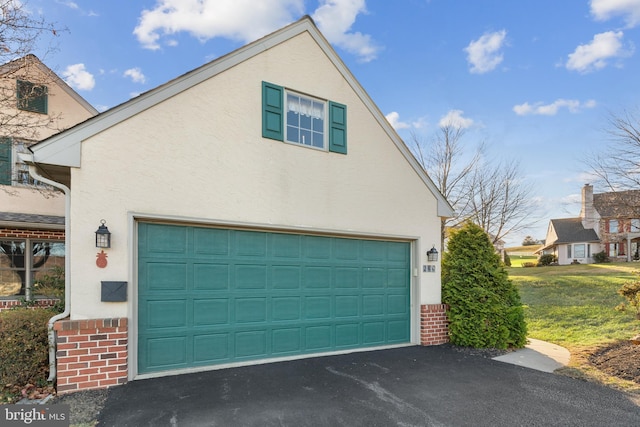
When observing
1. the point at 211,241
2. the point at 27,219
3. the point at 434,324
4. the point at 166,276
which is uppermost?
the point at 27,219

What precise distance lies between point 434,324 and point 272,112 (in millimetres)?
5889

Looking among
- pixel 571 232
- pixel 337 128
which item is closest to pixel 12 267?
pixel 337 128

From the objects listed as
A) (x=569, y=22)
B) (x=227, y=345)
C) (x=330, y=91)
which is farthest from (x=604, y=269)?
(x=227, y=345)

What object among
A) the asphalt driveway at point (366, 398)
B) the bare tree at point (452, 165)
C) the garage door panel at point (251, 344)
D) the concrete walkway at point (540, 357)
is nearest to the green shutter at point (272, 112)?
the garage door panel at point (251, 344)

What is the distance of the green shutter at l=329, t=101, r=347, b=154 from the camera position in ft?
23.1

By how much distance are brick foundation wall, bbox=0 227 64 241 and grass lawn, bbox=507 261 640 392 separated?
491 inches

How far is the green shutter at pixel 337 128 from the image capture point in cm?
704

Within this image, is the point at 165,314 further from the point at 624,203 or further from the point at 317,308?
the point at 624,203

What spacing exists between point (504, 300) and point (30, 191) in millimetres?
12523

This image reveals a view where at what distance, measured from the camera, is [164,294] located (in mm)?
5395

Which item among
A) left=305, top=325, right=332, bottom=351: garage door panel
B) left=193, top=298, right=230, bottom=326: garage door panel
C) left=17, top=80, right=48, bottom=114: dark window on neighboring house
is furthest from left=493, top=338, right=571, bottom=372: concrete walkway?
left=17, top=80, right=48, bottom=114: dark window on neighboring house

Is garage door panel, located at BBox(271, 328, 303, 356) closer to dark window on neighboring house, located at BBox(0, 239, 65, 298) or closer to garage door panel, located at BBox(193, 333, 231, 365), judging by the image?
garage door panel, located at BBox(193, 333, 231, 365)

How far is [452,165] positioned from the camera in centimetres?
1798

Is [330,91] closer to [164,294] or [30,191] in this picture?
[164,294]
